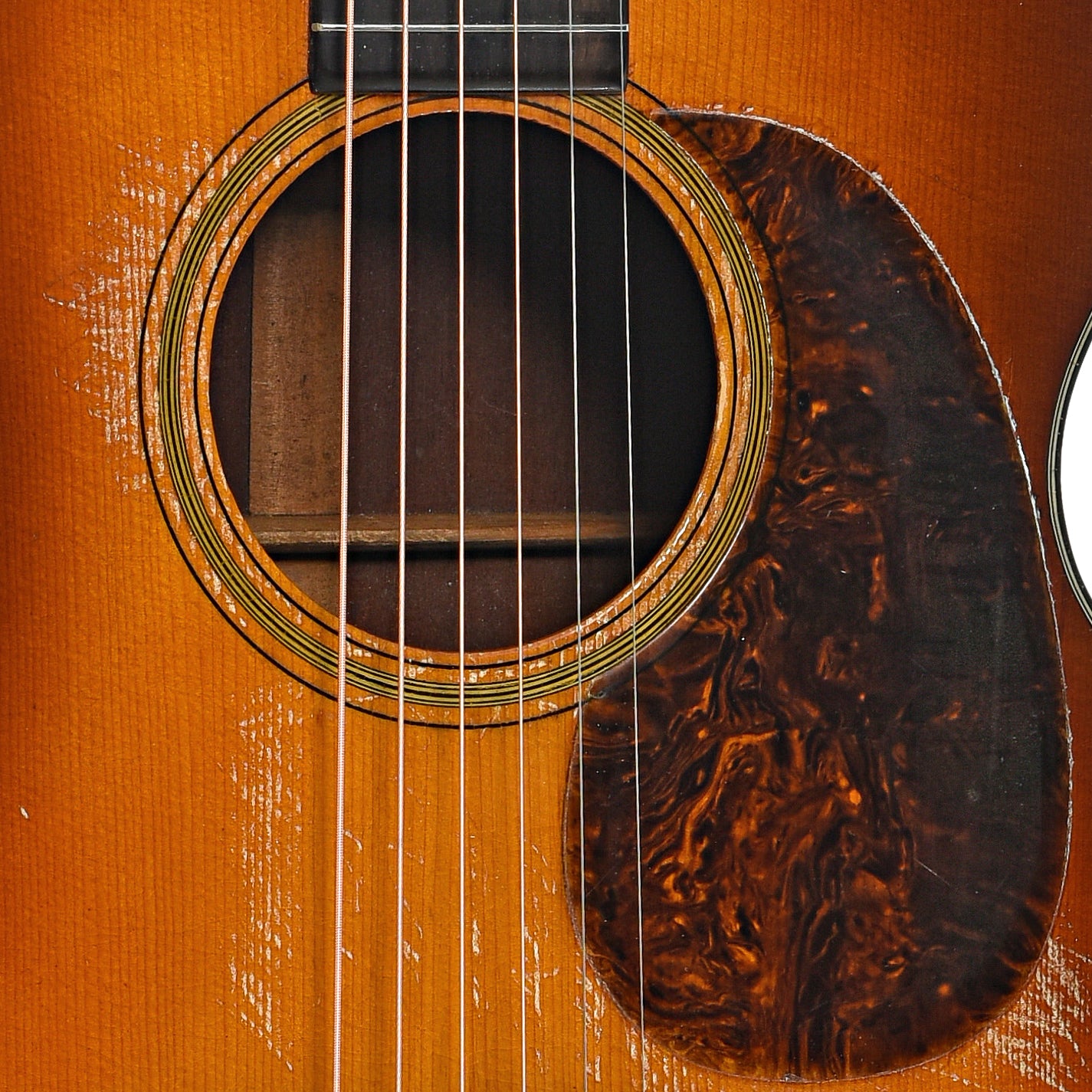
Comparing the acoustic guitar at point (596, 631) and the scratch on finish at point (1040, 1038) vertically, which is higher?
the acoustic guitar at point (596, 631)

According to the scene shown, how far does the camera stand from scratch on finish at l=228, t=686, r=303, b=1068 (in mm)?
639

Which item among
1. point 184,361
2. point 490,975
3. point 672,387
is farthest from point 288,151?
point 490,975

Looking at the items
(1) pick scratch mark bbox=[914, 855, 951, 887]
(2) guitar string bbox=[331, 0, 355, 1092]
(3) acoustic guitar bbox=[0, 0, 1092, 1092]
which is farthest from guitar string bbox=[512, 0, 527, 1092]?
(1) pick scratch mark bbox=[914, 855, 951, 887]

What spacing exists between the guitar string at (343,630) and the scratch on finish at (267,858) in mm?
26

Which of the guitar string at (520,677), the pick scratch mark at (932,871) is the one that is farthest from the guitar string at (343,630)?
the pick scratch mark at (932,871)

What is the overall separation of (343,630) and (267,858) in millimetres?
152

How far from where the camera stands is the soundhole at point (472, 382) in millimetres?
691

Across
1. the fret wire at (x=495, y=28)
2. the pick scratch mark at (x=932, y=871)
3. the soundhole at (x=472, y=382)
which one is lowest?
the pick scratch mark at (x=932, y=871)

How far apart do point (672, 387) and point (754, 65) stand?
212 mm

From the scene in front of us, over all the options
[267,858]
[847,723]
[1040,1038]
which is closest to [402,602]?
[267,858]

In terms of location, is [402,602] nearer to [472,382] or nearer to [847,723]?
[472,382]

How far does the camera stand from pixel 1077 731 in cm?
67

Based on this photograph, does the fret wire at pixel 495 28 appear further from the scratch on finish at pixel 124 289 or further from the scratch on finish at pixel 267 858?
the scratch on finish at pixel 267 858

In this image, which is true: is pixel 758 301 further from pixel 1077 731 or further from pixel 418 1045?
pixel 418 1045
